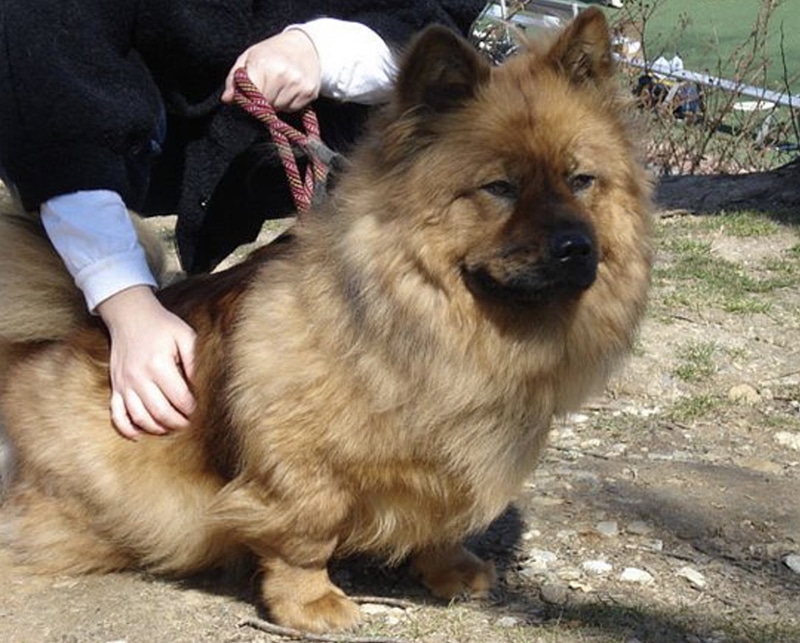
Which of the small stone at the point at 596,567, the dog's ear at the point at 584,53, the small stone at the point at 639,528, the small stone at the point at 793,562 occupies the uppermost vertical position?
the dog's ear at the point at 584,53

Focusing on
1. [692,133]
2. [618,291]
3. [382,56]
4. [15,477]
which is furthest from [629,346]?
[692,133]

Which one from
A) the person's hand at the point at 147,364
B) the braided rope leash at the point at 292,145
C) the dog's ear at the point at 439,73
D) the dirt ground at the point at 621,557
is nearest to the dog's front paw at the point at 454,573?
the dirt ground at the point at 621,557

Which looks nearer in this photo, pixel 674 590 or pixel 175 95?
pixel 674 590

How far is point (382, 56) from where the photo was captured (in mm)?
3361

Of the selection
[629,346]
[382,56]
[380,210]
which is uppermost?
[382,56]

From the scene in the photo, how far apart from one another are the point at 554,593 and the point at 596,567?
16 cm

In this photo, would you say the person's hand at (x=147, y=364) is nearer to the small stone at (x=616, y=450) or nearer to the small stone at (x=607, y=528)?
the small stone at (x=607, y=528)

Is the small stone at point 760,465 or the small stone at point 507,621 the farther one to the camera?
the small stone at point 760,465

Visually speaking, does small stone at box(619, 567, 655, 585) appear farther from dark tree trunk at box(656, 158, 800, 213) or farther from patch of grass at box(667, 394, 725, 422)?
dark tree trunk at box(656, 158, 800, 213)

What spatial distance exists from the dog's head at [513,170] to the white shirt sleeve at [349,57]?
529 mm

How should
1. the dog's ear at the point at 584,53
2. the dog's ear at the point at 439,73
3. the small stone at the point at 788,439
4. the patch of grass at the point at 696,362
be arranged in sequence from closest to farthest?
1. the dog's ear at the point at 439,73
2. the dog's ear at the point at 584,53
3. the small stone at the point at 788,439
4. the patch of grass at the point at 696,362

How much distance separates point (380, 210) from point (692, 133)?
6729mm

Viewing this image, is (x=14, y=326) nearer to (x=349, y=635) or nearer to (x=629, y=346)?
(x=349, y=635)

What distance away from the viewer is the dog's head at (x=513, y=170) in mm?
2590
